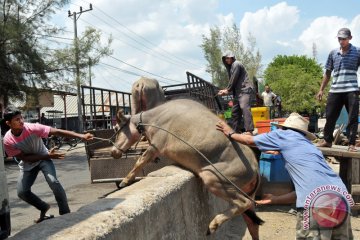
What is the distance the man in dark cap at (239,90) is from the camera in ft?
24.0

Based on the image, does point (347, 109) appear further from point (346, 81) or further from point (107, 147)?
point (107, 147)

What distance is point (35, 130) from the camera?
5.23 metres

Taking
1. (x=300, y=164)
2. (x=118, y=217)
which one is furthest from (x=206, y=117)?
(x=118, y=217)

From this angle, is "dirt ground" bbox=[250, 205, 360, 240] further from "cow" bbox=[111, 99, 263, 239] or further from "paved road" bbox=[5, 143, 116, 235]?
"paved road" bbox=[5, 143, 116, 235]

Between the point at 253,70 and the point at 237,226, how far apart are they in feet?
109

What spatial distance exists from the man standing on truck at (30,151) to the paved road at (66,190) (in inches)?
48.7

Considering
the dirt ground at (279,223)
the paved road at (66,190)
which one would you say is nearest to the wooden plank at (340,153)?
the dirt ground at (279,223)

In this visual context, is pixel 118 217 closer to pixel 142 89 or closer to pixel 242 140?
pixel 242 140

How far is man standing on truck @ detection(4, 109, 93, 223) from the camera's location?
201 inches

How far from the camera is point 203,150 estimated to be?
504 centimetres

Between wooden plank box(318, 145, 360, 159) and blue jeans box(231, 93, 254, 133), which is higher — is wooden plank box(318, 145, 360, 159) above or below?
below

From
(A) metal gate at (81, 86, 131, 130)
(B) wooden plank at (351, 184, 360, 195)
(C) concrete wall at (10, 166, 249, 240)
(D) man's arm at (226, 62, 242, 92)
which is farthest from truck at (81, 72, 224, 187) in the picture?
(B) wooden plank at (351, 184, 360, 195)

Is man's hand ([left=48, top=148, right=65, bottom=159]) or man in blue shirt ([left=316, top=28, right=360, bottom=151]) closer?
man's hand ([left=48, top=148, right=65, bottom=159])

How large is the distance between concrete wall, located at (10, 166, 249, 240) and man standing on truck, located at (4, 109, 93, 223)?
1.29 m
